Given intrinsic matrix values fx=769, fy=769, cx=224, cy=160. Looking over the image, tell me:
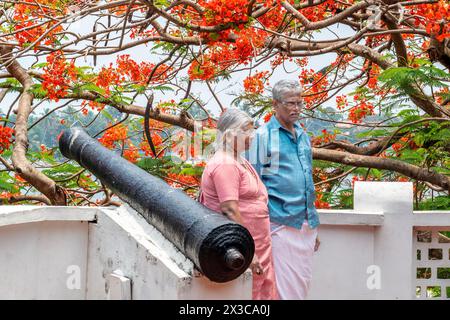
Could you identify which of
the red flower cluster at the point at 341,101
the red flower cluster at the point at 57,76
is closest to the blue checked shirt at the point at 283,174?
the red flower cluster at the point at 57,76

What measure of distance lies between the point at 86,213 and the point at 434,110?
418 cm

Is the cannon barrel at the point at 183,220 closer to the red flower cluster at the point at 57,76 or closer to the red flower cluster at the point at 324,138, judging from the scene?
the red flower cluster at the point at 57,76

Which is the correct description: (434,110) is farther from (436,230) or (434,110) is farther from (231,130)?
(231,130)

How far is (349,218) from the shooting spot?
440 cm

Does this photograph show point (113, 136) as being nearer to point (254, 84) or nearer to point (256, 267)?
point (254, 84)

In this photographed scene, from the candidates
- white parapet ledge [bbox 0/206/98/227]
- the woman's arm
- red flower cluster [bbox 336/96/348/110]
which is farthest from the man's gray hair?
red flower cluster [bbox 336/96/348/110]

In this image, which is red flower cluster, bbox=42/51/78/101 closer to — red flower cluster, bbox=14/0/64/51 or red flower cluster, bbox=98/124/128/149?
red flower cluster, bbox=14/0/64/51

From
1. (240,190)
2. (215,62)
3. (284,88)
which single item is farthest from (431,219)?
(215,62)

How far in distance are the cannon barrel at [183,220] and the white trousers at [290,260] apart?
644 millimetres

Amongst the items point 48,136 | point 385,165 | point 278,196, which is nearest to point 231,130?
point 278,196

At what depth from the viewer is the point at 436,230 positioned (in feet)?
14.8

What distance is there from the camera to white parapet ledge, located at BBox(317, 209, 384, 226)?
173 inches

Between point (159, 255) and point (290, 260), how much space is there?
87 centimetres

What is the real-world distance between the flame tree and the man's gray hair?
5.49 feet
